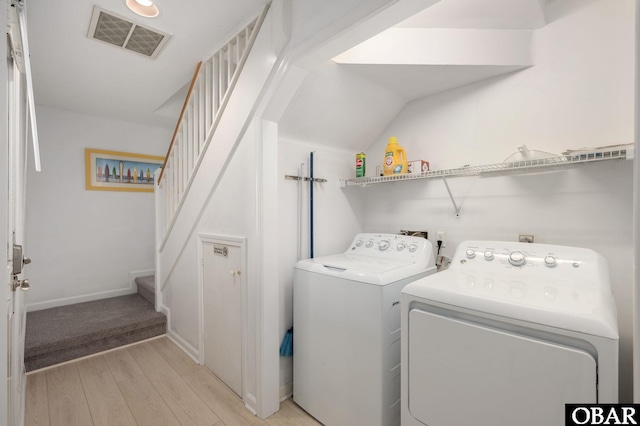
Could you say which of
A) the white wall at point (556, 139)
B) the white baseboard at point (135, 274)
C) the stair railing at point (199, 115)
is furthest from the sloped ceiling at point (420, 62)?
the white baseboard at point (135, 274)

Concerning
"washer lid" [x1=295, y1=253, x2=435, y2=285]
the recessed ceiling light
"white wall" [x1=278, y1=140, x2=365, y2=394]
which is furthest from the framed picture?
"washer lid" [x1=295, y1=253, x2=435, y2=285]

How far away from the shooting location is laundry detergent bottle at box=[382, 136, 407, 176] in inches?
79.0

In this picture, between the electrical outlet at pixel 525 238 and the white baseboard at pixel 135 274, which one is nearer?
the electrical outlet at pixel 525 238

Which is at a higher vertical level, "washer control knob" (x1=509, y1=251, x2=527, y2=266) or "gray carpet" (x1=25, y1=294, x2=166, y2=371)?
"washer control knob" (x1=509, y1=251, x2=527, y2=266)

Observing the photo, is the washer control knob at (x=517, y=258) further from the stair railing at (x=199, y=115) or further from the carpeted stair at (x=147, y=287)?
the carpeted stair at (x=147, y=287)

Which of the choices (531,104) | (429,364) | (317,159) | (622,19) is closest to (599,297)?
(429,364)

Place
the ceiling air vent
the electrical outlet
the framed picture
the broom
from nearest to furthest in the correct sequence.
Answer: the electrical outlet → the ceiling air vent → the broom → the framed picture

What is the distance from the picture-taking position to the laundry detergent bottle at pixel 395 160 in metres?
2.01

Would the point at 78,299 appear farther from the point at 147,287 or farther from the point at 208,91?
the point at 208,91

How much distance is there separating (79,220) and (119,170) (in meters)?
0.71

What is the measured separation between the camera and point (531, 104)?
1613 mm

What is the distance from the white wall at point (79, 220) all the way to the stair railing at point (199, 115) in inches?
34.9

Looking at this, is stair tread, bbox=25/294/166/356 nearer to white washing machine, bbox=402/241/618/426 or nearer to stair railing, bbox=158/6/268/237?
stair railing, bbox=158/6/268/237

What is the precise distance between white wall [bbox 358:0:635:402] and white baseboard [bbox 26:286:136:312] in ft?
11.6
